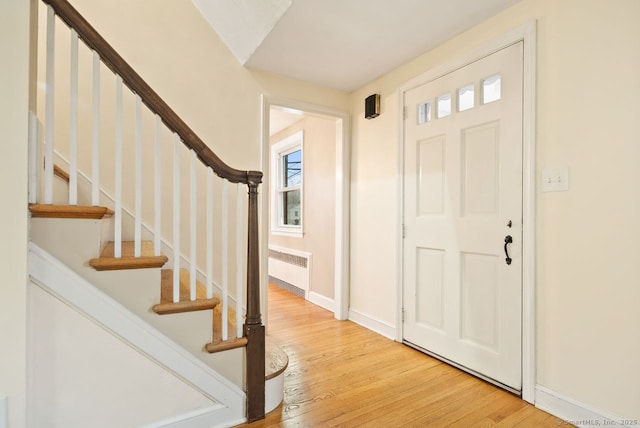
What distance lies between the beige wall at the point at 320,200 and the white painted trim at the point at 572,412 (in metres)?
2.13

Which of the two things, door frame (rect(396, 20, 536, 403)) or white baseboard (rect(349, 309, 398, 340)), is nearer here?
door frame (rect(396, 20, 536, 403))

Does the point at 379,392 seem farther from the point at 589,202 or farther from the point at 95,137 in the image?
the point at 95,137

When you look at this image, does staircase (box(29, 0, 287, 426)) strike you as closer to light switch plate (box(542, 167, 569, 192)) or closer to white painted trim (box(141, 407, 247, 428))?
white painted trim (box(141, 407, 247, 428))

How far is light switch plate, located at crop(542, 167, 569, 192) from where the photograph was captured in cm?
173

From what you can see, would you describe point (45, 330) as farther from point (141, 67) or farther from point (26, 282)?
point (141, 67)

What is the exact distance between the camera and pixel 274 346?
2.14 m

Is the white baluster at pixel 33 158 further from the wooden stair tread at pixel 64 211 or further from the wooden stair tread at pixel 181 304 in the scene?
the wooden stair tread at pixel 181 304

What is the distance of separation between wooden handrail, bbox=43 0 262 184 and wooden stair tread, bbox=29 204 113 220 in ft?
1.63

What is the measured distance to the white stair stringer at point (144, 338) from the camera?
132 cm

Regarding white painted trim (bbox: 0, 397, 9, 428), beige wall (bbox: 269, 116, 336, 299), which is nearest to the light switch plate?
beige wall (bbox: 269, 116, 336, 299)

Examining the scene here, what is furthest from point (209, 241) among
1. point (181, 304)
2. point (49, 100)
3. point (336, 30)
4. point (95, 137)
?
point (336, 30)

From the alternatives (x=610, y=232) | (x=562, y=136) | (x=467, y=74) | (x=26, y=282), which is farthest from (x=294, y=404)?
(x=467, y=74)

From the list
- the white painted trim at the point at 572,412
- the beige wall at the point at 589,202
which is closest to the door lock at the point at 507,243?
the beige wall at the point at 589,202

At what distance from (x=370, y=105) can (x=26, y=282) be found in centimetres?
270
